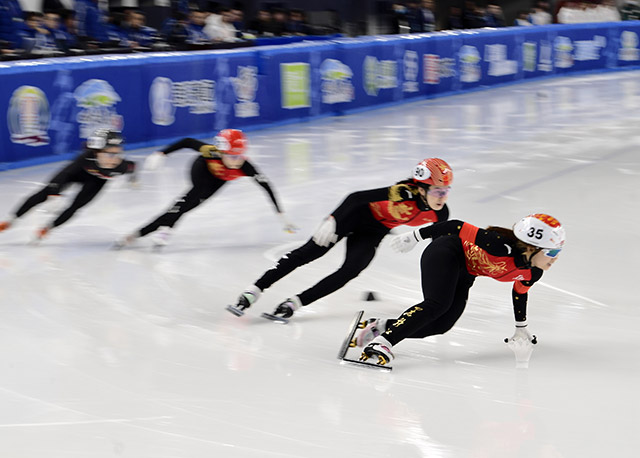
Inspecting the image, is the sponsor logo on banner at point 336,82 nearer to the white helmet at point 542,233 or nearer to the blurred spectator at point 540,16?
the blurred spectator at point 540,16

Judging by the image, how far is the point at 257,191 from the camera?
8633 mm

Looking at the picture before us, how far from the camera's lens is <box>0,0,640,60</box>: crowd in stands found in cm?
1116

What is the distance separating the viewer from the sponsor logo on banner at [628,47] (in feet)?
67.2

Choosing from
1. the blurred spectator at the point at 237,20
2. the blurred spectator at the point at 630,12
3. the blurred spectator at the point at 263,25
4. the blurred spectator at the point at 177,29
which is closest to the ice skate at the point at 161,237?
the blurred spectator at the point at 177,29

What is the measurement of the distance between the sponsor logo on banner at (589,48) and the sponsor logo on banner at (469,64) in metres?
3.81

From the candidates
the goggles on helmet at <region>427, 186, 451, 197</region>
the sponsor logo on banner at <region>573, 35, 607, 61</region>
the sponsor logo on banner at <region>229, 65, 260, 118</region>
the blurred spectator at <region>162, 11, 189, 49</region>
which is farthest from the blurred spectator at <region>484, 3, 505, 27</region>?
the goggles on helmet at <region>427, 186, 451, 197</region>

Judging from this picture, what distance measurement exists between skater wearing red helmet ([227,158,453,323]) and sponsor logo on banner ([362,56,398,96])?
31.3 feet

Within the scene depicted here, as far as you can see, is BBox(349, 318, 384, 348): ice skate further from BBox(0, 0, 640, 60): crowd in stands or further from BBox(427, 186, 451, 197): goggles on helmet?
BBox(0, 0, 640, 60): crowd in stands

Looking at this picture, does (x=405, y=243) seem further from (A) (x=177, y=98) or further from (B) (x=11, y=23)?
(B) (x=11, y=23)

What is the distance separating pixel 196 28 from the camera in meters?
14.0

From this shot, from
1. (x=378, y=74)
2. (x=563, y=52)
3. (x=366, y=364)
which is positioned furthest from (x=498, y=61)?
(x=366, y=364)

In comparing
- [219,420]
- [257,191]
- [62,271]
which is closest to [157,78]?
[257,191]

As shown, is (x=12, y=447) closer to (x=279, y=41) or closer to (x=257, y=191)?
(x=257, y=191)

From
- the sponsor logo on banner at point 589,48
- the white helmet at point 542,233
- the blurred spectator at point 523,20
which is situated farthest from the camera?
the blurred spectator at point 523,20
